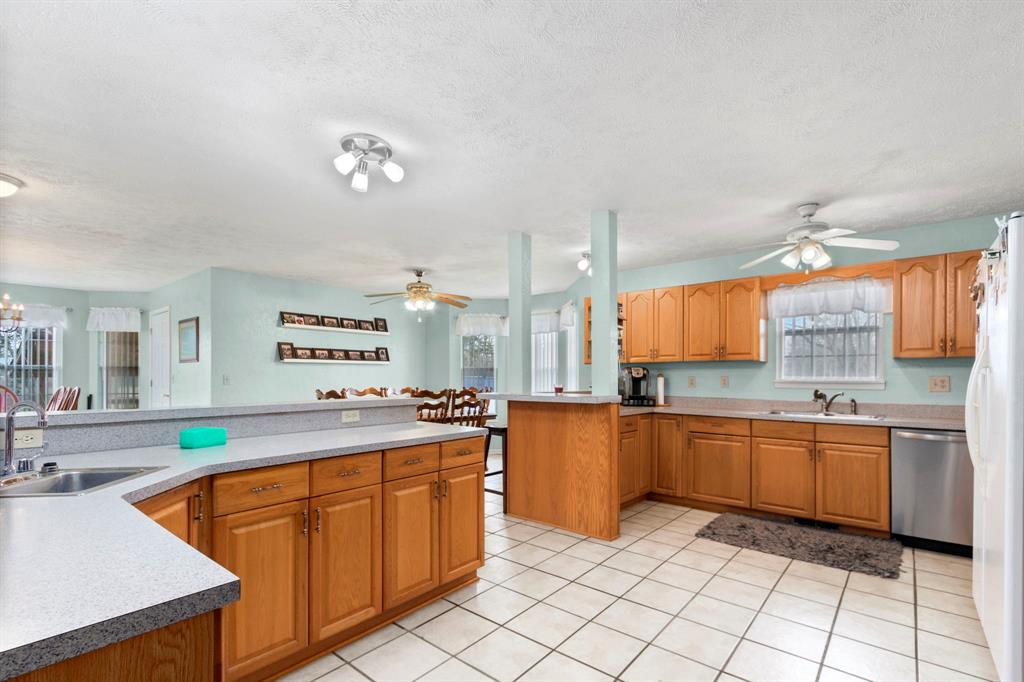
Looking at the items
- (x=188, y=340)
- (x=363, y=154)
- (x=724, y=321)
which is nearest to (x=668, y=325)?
(x=724, y=321)

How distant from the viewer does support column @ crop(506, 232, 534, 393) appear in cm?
419

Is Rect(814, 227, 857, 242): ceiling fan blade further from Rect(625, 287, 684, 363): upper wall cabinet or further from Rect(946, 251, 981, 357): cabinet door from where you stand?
Rect(625, 287, 684, 363): upper wall cabinet

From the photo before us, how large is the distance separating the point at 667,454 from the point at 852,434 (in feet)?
4.76

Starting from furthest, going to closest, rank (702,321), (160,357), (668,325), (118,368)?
(118,368)
(160,357)
(668,325)
(702,321)

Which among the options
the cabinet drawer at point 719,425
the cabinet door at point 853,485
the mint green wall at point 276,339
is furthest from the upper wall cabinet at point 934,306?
the mint green wall at point 276,339

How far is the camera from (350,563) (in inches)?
86.2

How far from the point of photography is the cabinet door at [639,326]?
5148 millimetres

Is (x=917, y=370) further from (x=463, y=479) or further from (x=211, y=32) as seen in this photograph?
(x=211, y=32)

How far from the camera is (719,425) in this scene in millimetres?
4312

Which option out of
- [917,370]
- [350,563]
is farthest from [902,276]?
[350,563]

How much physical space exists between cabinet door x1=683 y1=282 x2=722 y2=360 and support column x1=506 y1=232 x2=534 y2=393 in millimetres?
1717

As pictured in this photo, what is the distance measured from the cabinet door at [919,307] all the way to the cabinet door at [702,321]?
1351mm

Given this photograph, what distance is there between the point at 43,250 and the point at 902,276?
7607 millimetres

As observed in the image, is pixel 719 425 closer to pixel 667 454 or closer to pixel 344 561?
pixel 667 454
